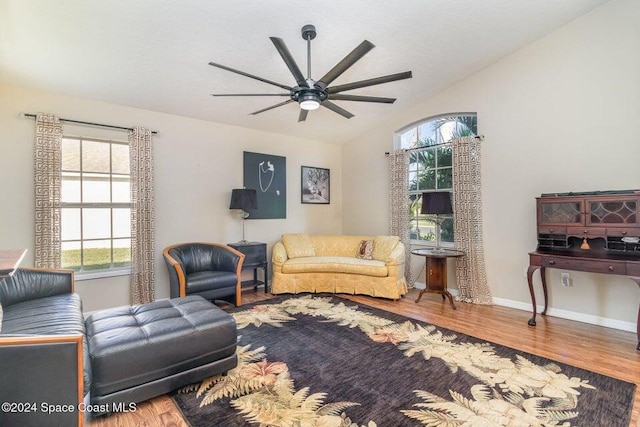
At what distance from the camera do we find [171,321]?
2291mm

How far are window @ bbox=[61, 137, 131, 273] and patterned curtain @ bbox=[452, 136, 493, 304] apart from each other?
4637 millimetres

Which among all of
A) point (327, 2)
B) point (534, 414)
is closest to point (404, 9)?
point (327, 2)

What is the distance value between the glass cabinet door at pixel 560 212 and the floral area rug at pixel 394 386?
1.64m

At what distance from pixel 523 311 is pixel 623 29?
3348 mm

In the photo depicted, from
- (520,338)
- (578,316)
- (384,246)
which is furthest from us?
(384,246)

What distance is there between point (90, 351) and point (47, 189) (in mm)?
2565

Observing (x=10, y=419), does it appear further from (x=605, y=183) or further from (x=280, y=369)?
(x=605, y=183)

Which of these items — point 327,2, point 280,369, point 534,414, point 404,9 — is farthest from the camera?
point 404,9

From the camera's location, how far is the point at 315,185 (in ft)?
19.8

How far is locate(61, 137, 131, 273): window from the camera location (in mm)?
3727

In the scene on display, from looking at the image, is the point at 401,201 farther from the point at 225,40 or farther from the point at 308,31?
the point at 225,40

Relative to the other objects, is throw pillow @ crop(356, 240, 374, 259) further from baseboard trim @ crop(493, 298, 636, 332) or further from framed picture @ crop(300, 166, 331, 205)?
baseboard trim @ crop(493, 298, 636, 332)

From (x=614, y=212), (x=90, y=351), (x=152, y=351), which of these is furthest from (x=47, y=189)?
(x=614, y=212)

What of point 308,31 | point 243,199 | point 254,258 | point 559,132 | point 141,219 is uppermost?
point 308,31
